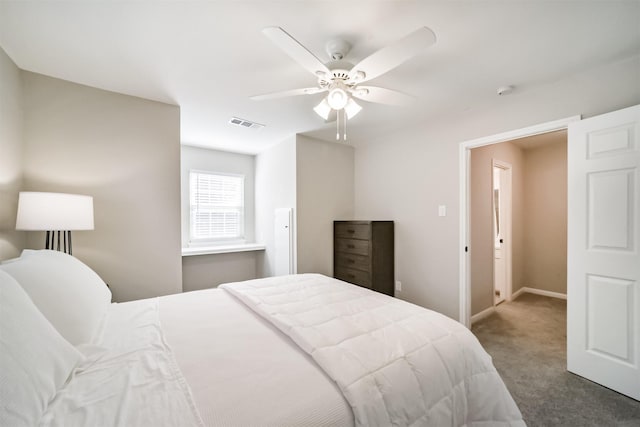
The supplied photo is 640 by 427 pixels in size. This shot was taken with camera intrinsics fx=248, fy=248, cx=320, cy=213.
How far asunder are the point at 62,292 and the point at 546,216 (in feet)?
18.8

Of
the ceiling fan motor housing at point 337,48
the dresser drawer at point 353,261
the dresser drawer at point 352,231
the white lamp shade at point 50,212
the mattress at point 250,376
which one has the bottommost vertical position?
the dresser drawer at point 353,261

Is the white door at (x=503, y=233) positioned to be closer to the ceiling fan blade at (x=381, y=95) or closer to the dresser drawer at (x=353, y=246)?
the dresser drawer at (x=353, y=246)

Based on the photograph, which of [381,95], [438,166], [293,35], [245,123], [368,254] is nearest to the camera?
[293,35]

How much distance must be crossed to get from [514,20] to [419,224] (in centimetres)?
209

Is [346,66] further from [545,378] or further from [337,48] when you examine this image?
[545,378]

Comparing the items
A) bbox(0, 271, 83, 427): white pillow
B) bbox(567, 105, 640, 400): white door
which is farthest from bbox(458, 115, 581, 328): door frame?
bbox(0, 271, 83, 427): white pillow

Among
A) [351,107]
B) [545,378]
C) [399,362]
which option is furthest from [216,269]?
[545,378]

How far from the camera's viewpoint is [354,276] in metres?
3.38

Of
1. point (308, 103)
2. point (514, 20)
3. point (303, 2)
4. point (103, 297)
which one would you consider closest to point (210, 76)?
point (308, 103)

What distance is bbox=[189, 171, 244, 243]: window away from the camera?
159 inches

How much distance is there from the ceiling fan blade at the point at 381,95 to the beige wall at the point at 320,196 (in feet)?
5.72

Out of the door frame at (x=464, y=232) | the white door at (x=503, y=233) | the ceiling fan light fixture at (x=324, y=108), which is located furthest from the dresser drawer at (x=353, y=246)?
the white door at (x=503, y=233)

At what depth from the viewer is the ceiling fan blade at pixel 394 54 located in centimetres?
122

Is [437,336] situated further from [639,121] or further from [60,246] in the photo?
[60,246]
